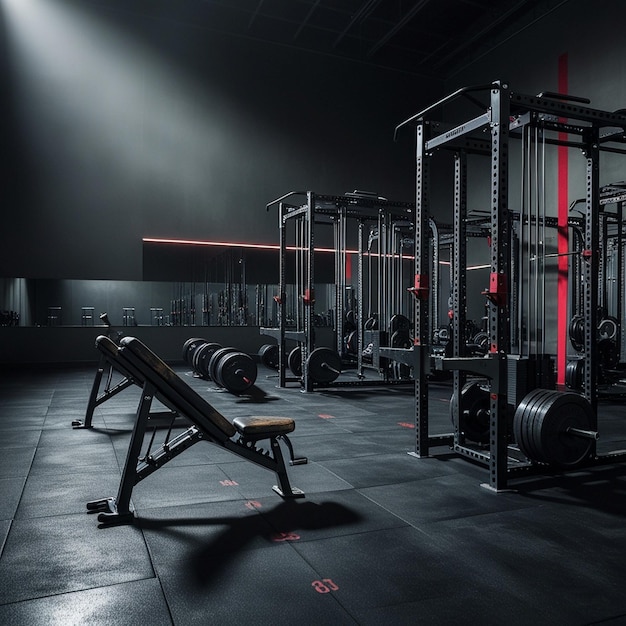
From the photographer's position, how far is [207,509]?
97.2 inches

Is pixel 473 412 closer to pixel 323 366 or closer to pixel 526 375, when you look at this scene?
pixel 526 375

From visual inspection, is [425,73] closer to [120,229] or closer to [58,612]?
[120,229]

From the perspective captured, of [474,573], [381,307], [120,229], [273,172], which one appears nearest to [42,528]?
[474,573]

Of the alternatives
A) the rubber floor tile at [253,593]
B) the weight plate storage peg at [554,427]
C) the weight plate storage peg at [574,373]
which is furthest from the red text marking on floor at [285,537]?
the weight plate storage peg at [574,373]

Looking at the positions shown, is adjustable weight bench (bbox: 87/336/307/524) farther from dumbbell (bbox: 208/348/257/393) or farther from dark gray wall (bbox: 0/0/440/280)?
dark gray wall (bbox: 0/0/440/280)

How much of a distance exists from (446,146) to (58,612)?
2858 mm

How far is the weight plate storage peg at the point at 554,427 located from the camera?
2832mm

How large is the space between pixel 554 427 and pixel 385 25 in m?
9.29

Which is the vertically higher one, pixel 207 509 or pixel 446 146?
pixel 446 146

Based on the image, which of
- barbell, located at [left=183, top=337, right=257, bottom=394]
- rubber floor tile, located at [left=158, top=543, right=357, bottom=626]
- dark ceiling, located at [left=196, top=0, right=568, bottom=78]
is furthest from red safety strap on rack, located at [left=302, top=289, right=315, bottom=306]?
dark ceiling, located at [left=196, top=0, right=568, bottom=78]

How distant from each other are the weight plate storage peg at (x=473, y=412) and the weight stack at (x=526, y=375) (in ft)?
1.28

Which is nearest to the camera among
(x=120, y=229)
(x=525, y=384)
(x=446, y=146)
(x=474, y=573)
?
(x=474, y=573)

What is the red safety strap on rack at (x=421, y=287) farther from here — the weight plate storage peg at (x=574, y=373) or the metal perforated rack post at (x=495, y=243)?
the weight plate storage peg at (x=574, y=373)

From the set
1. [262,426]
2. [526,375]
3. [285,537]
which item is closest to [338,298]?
[526,375]
